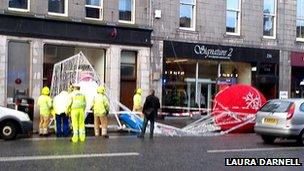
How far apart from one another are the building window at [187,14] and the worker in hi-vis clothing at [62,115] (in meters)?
11.2

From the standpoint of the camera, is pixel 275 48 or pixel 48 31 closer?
pixel 48 31

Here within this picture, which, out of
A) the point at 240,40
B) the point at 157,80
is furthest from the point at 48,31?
the point at 240,40

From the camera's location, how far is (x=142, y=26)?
28.8 m

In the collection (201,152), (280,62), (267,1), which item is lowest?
(201,152)

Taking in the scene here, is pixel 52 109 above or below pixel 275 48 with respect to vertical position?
below

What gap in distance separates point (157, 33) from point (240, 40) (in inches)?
212

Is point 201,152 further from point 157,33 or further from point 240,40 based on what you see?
point 240,40

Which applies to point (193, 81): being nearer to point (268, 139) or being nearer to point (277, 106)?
point (268, 139)

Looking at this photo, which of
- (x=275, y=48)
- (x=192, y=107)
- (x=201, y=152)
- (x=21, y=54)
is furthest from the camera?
(x=275, y=48)

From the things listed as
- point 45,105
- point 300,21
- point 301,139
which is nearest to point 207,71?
point 300,21

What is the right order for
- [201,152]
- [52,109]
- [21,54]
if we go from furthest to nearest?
[21,54] < [52,109] < [201,152]

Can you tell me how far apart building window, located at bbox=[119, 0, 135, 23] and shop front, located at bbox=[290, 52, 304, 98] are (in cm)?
1052

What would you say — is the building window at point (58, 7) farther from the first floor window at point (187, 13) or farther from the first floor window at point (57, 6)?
the first floor window at point (187, 13)
